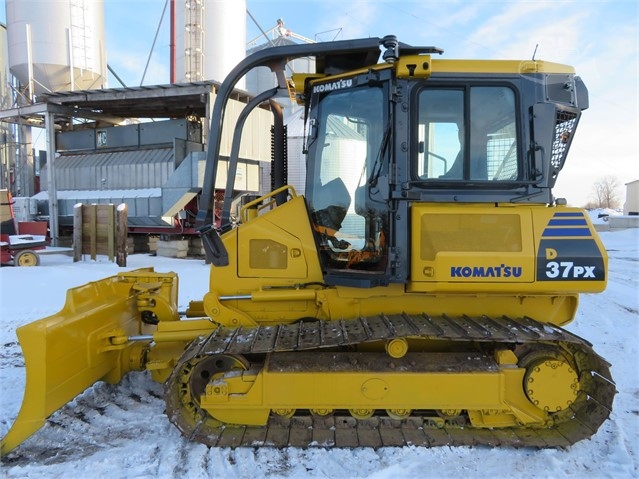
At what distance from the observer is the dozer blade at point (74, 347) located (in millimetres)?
3021

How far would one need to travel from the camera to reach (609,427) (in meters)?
3.48

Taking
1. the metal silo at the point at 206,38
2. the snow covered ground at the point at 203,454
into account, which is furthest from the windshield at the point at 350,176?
the metal silo at the point at 206,38

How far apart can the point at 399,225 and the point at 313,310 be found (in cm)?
103

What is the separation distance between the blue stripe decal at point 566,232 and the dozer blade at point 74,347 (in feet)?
11.7

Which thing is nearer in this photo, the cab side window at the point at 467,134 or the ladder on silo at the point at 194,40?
the cab side window at the point at 467,134

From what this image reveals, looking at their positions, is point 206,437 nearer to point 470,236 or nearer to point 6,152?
point 470,236

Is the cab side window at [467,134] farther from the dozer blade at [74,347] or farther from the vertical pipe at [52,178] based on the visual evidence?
the vertical pipe at [52,178]

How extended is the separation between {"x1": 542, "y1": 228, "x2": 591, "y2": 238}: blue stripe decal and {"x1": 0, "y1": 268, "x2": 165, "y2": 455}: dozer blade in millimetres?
3579

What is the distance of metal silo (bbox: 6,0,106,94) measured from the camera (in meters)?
16.6

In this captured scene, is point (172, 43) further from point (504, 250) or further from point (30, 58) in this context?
point (504, 250)

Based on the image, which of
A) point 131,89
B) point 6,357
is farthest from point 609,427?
point 131,89

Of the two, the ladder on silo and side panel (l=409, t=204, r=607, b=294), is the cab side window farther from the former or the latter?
the ladder on silo

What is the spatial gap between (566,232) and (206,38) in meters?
18.9

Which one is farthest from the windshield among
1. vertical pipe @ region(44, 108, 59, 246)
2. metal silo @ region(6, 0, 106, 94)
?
metal silo @ region(6, 0, 106, 94)
